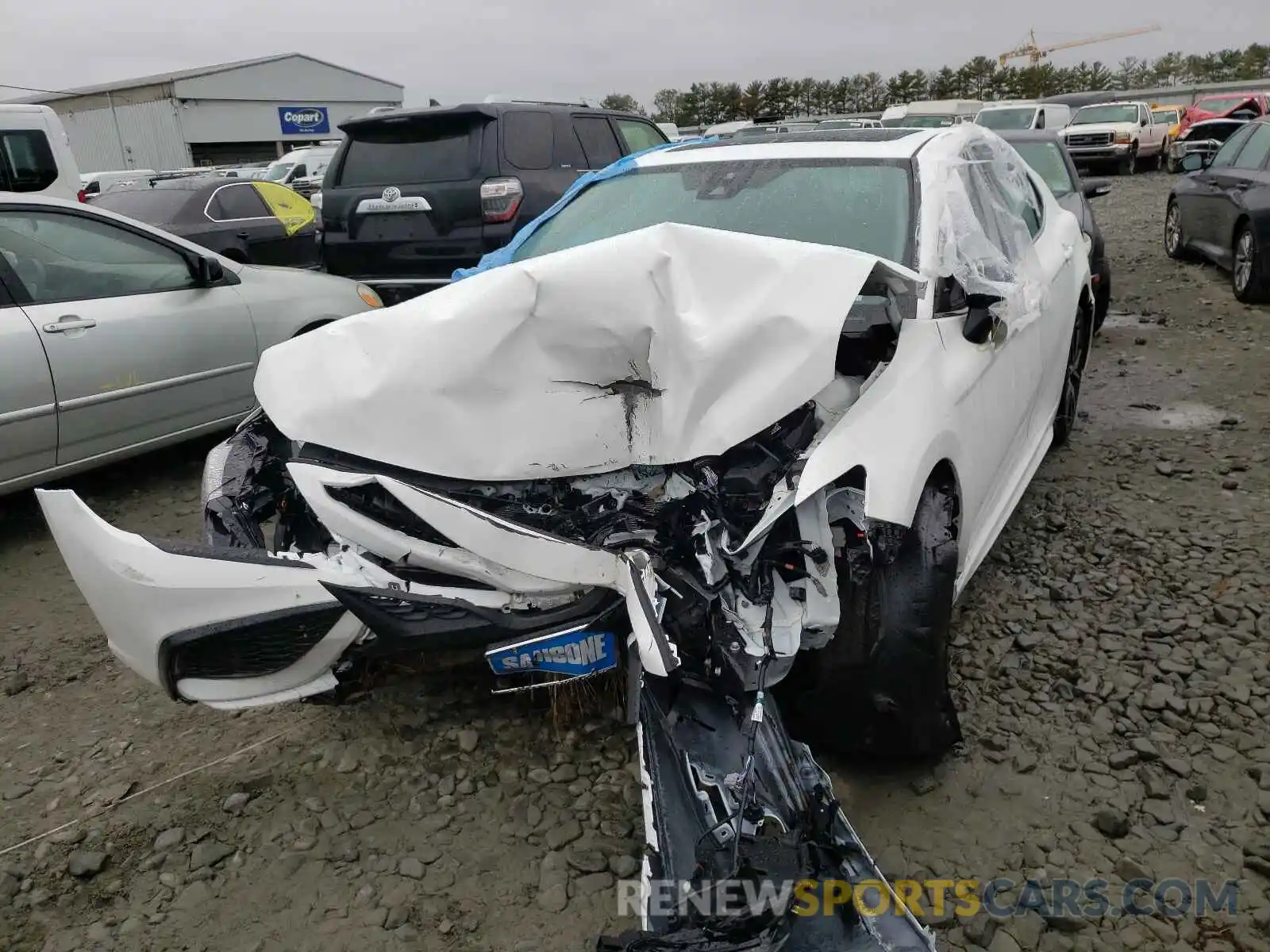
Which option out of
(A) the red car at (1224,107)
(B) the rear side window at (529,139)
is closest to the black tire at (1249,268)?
(B) the rear side window at (529,139)

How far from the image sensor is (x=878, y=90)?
56.0 metres

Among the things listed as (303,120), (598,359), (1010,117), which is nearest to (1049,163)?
(598,359)

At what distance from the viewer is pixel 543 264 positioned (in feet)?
7.88

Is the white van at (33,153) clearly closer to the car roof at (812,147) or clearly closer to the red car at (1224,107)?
the car roof at (812,147)

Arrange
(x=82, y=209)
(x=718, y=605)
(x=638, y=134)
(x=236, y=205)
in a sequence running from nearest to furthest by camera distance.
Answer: (x=718, y=605)
(x=82, y=209)
(x=638, y=134)
(x=236, y=205)

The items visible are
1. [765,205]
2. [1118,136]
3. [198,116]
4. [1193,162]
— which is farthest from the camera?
[198,116]

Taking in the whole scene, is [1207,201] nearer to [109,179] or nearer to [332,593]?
[332,593]

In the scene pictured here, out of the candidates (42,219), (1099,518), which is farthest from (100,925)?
(1099,518)

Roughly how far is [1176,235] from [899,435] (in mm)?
9046

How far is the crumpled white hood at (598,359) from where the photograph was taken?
90.9 inches

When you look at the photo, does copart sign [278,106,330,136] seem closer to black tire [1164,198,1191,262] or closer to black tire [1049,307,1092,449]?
black tire [1164,198,1191,262]

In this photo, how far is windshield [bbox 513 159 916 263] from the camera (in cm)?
303

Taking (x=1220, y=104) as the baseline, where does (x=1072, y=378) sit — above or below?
below
